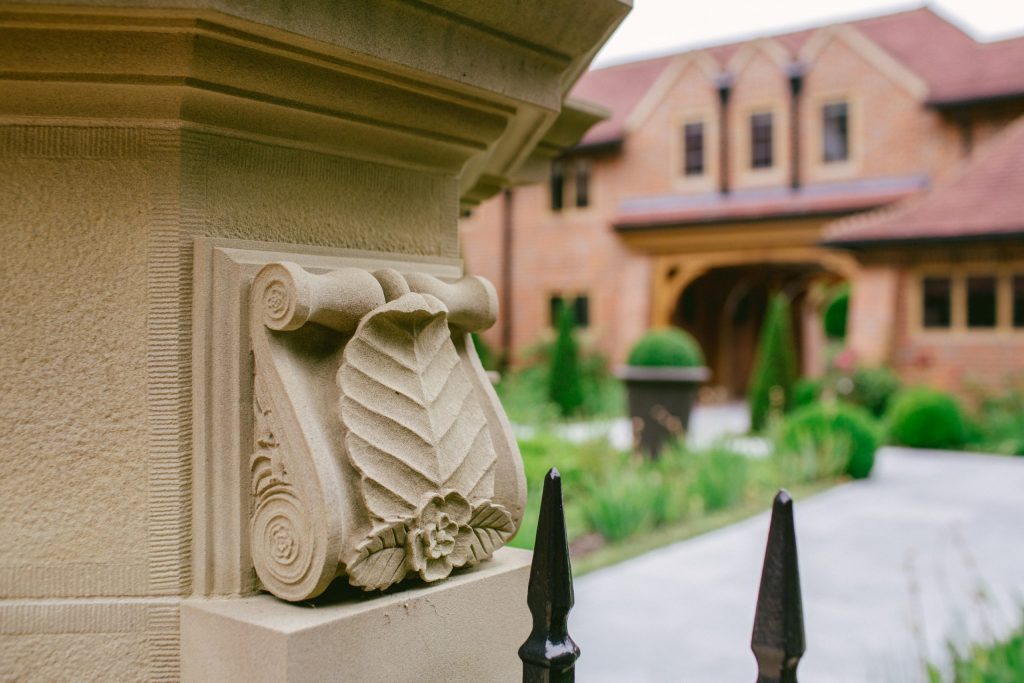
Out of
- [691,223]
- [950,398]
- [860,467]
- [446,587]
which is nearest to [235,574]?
[446,587]

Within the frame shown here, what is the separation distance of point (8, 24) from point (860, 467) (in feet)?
32.7

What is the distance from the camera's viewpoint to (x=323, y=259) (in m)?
1.50

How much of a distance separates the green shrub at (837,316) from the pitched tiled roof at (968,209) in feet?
41.3

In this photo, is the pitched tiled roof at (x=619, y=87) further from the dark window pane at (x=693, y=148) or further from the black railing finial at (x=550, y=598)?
the black railing finial at (x=550, y=598)

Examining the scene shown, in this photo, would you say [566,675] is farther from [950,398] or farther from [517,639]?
[950,398]

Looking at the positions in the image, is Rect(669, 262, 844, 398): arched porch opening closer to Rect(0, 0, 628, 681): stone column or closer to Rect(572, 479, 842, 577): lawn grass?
Rect(572, 479, 842, 577): lawn grass

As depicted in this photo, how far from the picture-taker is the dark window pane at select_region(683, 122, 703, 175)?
19.4m

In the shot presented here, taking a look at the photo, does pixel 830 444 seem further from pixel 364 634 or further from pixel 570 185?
pixel 570 185

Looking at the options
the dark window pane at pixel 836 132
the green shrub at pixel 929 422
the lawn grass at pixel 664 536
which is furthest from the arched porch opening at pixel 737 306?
the lawn grass at pixel 664 536

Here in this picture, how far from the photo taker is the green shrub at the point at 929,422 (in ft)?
42.0

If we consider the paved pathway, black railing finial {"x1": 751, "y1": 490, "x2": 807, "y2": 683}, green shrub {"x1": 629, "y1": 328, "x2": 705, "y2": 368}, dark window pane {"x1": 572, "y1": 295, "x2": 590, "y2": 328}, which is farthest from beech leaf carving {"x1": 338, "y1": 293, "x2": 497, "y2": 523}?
dark window pane {"x1": 572, "y1": 295, "x2": 590, "y2": 328}

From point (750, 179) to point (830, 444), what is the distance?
10.2m

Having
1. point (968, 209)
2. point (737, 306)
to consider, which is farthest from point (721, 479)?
point (737, 306)

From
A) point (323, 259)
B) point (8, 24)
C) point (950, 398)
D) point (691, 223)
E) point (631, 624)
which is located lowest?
point (631, 624)
